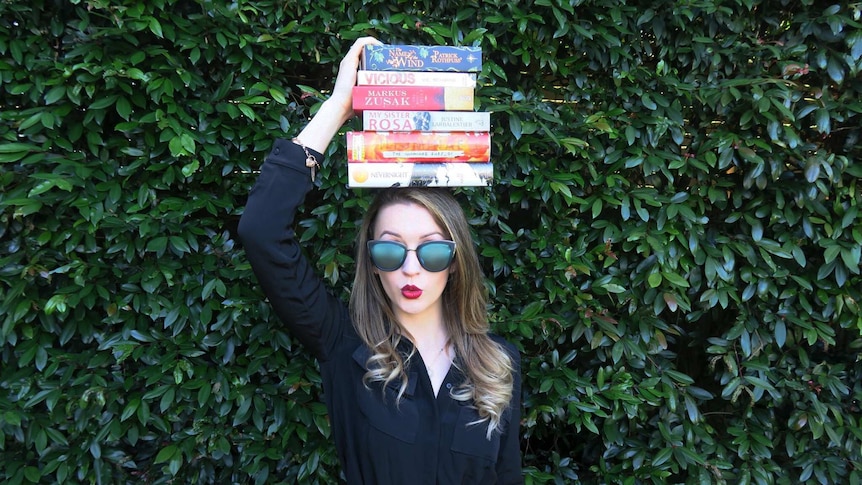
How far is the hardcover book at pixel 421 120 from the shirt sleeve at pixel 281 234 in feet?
0.67

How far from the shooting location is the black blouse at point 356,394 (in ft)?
5.09

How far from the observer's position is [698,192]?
2.35 meters

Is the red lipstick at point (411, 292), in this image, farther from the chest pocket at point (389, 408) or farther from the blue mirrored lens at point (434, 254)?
the chest pocket at point (389, 408)


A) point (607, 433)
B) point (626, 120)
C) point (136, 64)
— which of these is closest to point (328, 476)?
point (607, 433)

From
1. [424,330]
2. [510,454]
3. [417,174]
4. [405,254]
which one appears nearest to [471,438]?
[510,454]

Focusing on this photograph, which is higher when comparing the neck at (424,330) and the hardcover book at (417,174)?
the hardcover book at (417,174)

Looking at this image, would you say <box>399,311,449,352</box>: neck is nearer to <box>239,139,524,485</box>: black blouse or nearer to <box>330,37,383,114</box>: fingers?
<box>239,139,524,485</box>: black blouse

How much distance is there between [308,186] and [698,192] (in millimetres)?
1667

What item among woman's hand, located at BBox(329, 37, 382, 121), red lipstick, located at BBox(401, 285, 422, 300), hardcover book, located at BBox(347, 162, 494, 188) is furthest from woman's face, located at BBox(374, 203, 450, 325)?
woman's hand, located at BBox(329, 37, 382, 121)

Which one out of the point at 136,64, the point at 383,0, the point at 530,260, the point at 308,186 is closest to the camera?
the point at 308,186

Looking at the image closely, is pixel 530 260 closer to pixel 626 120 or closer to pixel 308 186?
pixel 626 120

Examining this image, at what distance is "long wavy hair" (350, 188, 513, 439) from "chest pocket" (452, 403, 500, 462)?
23mm

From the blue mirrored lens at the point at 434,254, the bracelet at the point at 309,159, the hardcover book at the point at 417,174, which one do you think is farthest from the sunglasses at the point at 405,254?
the bracelet at the point at 309,159

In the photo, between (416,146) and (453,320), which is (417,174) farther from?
(453,320)
